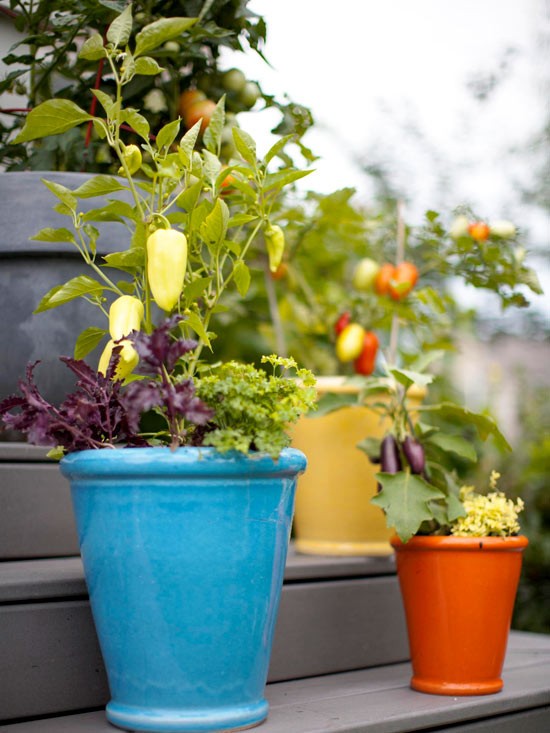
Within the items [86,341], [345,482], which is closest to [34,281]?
[86,341]

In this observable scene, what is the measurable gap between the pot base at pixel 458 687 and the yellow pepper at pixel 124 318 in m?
0.69

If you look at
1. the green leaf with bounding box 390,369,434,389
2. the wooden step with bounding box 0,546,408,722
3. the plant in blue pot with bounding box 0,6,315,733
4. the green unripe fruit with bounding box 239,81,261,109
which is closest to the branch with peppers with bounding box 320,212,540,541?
the green leaf with bounding box 390,369,434,389

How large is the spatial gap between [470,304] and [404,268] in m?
2.21

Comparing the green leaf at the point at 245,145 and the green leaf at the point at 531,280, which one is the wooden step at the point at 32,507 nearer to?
the green leaf at the point at 245,145

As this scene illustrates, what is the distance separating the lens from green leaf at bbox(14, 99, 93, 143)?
0.99 m

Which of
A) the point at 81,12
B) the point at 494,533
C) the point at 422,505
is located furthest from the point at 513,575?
the point at 81,12

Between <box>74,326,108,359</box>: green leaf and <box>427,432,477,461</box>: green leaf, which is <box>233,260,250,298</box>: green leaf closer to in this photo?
<box>74,326,108,359</box>: green leaf

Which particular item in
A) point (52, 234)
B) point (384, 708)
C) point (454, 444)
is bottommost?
point (384, 708)

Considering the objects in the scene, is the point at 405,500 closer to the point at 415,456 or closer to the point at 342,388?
the point at 415,456

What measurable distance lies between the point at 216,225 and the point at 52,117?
246 millimetres

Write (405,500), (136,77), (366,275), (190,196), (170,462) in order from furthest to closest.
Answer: (366,275), (136,77), (405,500), (190,196), (170,462)

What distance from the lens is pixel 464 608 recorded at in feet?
3.89

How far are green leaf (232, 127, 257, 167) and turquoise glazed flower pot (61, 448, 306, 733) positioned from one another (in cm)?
41

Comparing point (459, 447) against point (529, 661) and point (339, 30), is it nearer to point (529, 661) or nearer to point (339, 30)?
point (529, 661)
